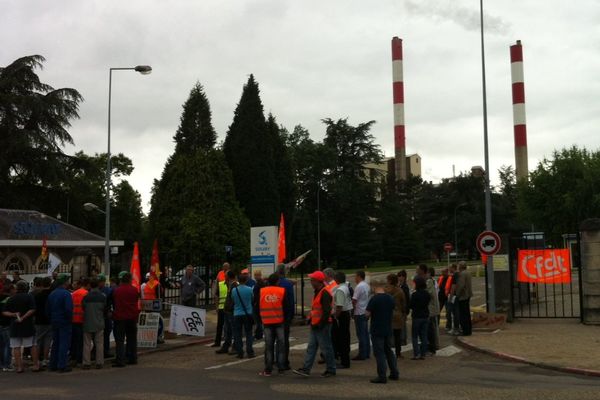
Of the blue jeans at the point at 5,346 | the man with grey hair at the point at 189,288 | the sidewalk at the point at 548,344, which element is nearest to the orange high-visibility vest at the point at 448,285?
the sidewalk at the point at 548,344

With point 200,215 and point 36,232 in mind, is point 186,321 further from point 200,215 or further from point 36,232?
point 36,232

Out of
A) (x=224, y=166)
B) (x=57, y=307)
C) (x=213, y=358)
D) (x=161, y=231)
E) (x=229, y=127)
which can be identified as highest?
(x=229, y=127)

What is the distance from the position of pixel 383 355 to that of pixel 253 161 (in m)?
43.3

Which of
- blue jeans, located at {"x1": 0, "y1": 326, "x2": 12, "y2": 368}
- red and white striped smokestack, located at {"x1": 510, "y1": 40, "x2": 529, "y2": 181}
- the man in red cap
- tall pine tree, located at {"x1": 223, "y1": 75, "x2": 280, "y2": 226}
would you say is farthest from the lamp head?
red and white striped smokestack, located at {"x1": 510, "y1": 40, "x2": 529, "y2": 181}

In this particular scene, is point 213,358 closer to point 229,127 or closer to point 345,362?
point 345,362

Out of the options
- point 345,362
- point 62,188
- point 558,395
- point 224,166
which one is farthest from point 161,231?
point 558,395

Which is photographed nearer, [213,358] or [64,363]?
[64,363]

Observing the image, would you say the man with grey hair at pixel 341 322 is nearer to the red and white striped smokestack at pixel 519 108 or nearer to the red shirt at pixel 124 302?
the red shirt at pixel 124 302

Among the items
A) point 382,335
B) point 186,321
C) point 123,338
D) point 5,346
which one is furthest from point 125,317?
point 382,335

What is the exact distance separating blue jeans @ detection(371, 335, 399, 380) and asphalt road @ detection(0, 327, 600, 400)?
21cm

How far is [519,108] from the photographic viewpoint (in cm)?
7294

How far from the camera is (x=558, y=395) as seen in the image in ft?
28.8

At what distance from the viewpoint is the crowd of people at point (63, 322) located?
12.0 metres

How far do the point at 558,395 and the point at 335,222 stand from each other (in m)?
63.0
